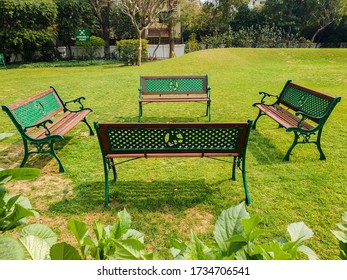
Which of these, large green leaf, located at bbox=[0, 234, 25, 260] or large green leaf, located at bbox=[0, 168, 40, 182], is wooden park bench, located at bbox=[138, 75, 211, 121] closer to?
large green leaf, located at bbox=[0, 168, 40, 182]

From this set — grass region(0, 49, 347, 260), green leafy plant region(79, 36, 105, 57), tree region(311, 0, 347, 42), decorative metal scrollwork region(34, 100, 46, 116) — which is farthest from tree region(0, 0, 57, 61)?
tree region(311, 0, 347, 42)

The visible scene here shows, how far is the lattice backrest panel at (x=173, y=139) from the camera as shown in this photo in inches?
125

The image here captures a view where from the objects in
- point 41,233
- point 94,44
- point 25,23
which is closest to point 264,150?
point 41,233

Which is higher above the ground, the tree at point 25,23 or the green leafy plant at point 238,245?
the tree at point 25,23

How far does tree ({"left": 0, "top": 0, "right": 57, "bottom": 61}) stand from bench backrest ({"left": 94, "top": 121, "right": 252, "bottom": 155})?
25421 millimetres

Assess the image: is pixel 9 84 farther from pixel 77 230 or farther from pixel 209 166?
pixel 77 230

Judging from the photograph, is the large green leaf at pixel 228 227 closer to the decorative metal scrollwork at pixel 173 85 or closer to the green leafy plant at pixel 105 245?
the green leafy plant at pixel 105 245

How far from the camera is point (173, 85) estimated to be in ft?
24.2

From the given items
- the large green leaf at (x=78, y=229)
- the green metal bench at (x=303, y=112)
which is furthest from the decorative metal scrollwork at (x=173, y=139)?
the large green leaf at (x=78, y=229)

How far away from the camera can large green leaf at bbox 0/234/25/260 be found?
71 centimetres

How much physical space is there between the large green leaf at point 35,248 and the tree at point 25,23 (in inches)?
1087

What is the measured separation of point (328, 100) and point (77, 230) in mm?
4547
